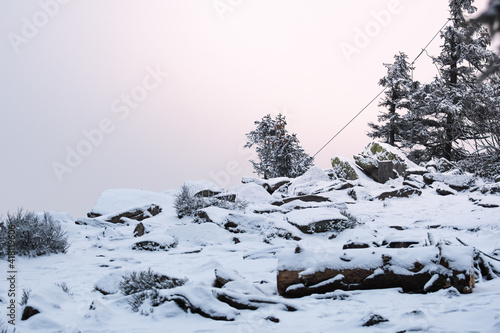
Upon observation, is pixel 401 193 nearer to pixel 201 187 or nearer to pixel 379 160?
pixel 379 160

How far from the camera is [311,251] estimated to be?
4125 millimetres

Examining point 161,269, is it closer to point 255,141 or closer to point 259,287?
point 259,287

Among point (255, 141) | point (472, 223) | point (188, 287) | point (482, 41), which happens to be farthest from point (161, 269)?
point (482, 41)

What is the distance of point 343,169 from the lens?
1750 cm

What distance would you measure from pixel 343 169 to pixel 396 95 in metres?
16.8

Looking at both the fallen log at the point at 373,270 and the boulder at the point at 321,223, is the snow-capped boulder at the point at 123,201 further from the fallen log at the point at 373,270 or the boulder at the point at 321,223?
the fallen log at the point at 373,270

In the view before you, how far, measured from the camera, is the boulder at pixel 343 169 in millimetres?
16938

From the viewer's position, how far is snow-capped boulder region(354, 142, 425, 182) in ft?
54.4

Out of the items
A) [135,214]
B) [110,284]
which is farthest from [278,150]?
[110,284]

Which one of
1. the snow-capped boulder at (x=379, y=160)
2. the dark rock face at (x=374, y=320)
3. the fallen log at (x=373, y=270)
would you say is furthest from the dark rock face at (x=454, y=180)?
the dark rock face at (x=374, y=320)

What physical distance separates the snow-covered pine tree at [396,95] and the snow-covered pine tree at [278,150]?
399 inches

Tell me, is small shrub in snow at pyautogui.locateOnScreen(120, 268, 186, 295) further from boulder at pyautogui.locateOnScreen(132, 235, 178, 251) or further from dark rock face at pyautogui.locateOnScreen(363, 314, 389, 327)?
boulder at pyautogui.locateOnScreen(132, 235, 178, 251)

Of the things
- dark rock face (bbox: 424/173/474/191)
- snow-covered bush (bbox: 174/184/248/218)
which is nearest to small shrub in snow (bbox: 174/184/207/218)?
snow-covered bush (bbox: 174/184/248/218)

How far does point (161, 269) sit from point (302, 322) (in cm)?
325
